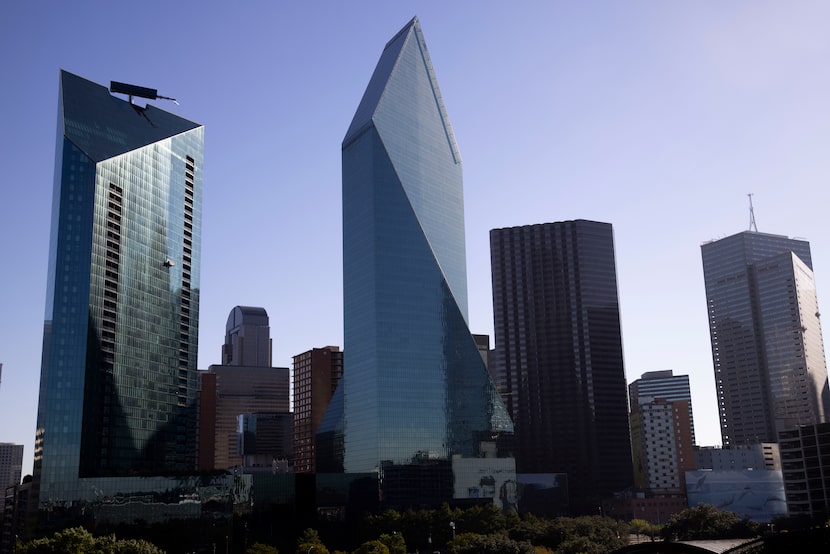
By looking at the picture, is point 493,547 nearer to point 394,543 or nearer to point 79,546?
point 394,543

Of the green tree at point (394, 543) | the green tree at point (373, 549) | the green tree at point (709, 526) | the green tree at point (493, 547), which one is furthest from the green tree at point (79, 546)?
the green tree at point (709, 526)

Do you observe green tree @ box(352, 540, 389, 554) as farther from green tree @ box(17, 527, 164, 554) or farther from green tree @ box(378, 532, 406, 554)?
green tree @ box(17, 527, 164, 554)

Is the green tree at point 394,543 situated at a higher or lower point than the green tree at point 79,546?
lower

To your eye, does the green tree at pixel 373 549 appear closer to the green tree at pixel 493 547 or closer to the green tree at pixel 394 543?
the green tree at pixel 493 547

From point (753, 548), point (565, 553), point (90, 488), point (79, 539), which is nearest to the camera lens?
point (753, 548)

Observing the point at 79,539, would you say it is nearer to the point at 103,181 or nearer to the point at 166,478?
the point at 166,478

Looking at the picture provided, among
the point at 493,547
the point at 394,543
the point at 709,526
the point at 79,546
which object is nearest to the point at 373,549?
the point at 493,547

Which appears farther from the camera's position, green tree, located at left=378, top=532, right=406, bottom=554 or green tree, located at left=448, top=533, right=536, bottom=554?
green tree, located at left=378, top=532, right=406, bottom=554

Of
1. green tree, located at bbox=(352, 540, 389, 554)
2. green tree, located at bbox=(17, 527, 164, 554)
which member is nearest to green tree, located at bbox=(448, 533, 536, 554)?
green tree, located at bbox=(352, 540, 389, 554)

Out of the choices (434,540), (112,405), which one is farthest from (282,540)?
(112,405)

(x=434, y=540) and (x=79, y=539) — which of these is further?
(x=434, y=540)

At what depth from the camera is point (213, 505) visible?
184m

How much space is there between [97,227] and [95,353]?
2774 centimetres

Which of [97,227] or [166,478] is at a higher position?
[97,227]
